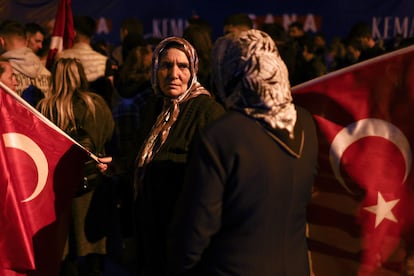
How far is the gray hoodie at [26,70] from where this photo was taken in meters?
6.65

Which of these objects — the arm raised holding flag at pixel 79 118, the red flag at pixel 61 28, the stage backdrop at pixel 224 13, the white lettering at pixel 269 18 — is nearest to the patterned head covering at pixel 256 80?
the arm raised holding flag at pixel 79 118

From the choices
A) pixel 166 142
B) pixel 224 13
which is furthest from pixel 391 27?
pixel 166 142

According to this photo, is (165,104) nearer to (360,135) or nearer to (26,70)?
(360,135)

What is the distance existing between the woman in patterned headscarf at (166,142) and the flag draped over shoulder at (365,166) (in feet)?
1.81

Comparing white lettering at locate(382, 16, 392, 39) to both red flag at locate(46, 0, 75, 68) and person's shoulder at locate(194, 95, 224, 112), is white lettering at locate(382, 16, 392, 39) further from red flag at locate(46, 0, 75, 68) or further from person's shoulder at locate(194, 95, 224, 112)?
person's shoulder at locate(194, 95, 224, 112)

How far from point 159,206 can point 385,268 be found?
1207 mm

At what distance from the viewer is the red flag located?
7406mm

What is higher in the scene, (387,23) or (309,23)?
(309,23)

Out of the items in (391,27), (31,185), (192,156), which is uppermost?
(192,156)

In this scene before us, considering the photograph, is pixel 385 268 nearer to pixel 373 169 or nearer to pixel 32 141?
pixel 373 169

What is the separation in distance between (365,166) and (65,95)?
8.23ft

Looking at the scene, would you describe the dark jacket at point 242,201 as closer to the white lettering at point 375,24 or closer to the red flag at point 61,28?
the red flag at point 61,28

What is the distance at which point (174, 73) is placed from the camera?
4.21 metres

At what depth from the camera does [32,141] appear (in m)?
4.53
